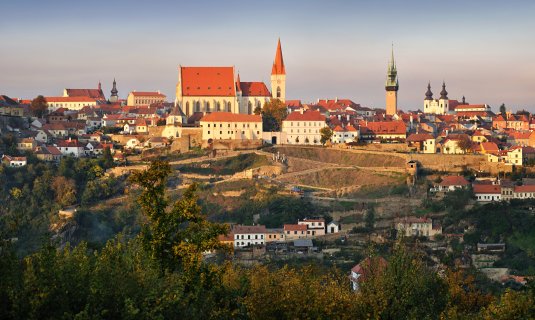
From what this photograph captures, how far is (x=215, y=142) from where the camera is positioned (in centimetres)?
5934


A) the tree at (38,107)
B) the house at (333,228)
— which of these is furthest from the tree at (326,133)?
the tree at (38,107)

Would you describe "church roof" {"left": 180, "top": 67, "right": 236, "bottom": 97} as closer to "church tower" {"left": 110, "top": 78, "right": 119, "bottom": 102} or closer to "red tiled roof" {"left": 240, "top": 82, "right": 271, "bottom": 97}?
"red tiled roof" {"left": 240, "top": 82, "right": 271, "bottom": 97}

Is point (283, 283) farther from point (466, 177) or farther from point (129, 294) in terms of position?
point (466, 177)

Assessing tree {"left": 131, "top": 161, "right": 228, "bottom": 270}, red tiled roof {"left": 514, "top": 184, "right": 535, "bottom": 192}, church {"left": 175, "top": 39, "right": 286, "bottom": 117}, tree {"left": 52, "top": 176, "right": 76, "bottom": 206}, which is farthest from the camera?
church {"left": 175, "top": 39, "right": 286, "bottom": 117}

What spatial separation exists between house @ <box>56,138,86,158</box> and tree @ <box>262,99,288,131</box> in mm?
14075

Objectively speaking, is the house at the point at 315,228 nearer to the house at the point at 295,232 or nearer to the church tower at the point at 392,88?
the house at the point at 295,232

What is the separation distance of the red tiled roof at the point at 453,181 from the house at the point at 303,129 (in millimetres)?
12983

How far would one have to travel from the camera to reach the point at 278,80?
71.1 metres

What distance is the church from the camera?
68.4 metres

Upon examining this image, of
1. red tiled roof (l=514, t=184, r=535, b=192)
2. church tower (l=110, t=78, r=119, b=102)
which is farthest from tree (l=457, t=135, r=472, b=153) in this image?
church tower (l=110, t=78, r=119, b=102)

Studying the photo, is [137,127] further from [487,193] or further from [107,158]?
[487,193]

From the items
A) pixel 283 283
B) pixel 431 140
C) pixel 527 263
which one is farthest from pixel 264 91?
pixel 283 283

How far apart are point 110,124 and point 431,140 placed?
30.1 metres

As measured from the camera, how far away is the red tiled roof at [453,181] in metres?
48.9
